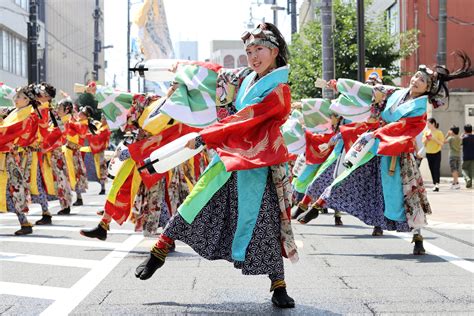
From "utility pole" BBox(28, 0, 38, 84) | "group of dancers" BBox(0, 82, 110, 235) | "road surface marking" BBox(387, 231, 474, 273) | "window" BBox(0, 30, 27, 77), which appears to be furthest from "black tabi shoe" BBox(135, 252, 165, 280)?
"window" BBox(0, 30, 27, 77)

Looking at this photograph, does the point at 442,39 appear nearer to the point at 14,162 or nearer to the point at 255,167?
the point at 14,162

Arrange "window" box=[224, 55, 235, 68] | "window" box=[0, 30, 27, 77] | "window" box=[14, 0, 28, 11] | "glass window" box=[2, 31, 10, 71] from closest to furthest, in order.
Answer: "window" box=[0, 30, 27, 77] → "glass window" box=[2, 31, 10, 71] → "window" box=[14, 0, 28, 11] → "window" box=[224, 55, 235, 68]

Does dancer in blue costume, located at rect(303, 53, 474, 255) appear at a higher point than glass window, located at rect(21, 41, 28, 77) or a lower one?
A: lower

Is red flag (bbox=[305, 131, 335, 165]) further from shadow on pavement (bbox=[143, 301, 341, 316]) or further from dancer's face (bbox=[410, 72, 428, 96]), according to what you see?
shadow on pavement (bbox=[143, 301, 341, 316])

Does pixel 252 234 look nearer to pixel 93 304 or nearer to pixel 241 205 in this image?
pixel 241 205

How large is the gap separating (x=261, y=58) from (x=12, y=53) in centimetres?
4126

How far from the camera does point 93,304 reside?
6.08m

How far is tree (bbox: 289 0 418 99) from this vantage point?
2702cm

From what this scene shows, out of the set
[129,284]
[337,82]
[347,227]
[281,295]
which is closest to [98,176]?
[347,227]

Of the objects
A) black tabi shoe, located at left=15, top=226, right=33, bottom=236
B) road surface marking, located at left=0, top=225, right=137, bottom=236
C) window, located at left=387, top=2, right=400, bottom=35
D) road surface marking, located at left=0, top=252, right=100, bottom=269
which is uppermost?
window, located at left=387, top=2, right=400, bottom=35

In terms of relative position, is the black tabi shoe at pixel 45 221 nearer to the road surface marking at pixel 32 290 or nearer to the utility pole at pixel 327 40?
the road surface marking at pixel 32 290

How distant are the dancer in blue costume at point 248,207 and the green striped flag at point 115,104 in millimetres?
2894

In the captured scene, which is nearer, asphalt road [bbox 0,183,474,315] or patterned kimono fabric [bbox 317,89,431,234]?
asphalt road [bbox 0,183,474,315]

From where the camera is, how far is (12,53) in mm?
45562
